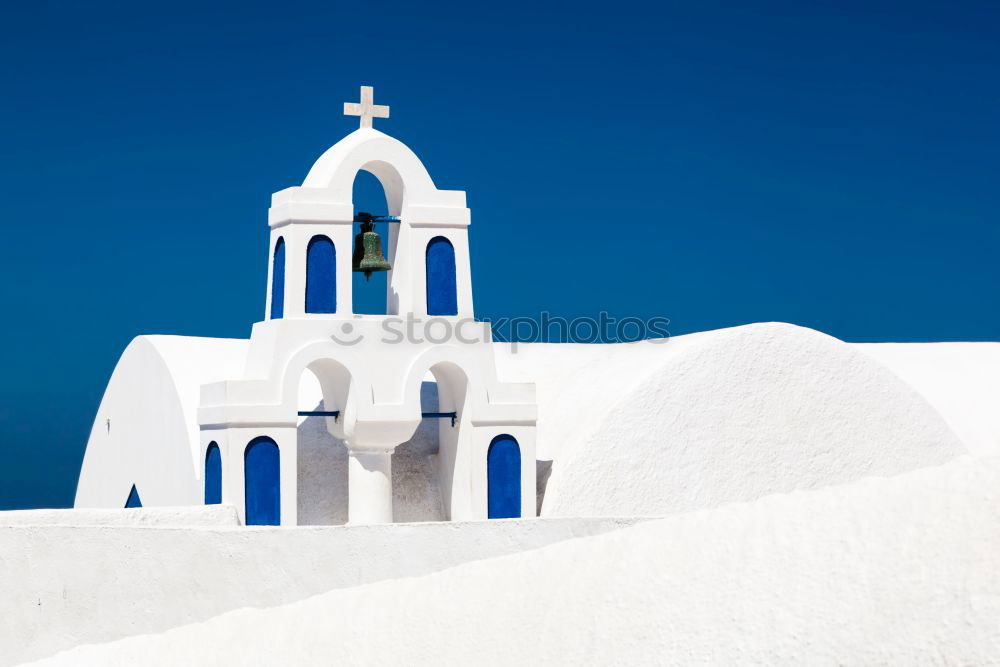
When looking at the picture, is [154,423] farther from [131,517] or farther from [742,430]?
[742,430]

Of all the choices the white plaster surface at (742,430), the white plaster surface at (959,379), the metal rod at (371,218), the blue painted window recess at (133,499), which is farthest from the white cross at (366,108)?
the white plaster surface at (959,379)

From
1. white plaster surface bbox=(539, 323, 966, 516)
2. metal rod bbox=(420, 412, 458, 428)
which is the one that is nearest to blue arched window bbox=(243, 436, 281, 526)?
metal rod bbox=(420, 412, 458, 428)

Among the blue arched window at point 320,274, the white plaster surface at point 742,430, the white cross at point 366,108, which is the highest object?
the white cross at point 366,108

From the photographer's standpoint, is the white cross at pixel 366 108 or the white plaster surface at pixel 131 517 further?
the white cross at pixel 366 108

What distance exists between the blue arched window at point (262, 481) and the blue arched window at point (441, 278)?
2.29m

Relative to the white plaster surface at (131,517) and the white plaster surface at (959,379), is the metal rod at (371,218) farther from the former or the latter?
the white plaster surface at (959,379)

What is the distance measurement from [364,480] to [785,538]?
7196mm

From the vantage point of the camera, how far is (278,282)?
45.4ft

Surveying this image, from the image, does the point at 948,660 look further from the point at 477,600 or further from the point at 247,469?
the point at 247,469

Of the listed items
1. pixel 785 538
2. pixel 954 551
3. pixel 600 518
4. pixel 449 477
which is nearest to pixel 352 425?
pixel 449 477

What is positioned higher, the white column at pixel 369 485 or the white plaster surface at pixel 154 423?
the white plaster surface at pixel 154 423

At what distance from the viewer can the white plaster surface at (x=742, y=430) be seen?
47.3 feet

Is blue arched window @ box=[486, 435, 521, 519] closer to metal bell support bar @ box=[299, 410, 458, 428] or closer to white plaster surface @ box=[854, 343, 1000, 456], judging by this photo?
metal bell support bar @ box=[299, 410, 458, 428]

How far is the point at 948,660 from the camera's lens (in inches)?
241
